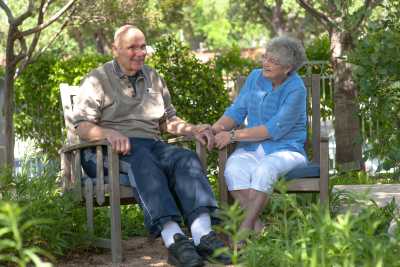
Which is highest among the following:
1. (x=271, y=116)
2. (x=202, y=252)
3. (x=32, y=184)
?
(x=271, y=116)

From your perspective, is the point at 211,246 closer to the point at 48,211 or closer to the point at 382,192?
the point at 48,211

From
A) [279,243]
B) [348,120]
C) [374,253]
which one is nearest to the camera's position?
[374,253]

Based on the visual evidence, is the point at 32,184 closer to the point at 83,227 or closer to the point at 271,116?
the point at 83,227

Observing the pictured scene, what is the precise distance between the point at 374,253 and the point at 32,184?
2.82 m

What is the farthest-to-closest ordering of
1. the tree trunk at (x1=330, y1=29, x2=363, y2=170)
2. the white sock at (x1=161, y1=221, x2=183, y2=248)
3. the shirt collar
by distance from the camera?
the tree trunk at (x1=330, y1=29, x2=363, y2=170)
the shirt collar
the white sock at (x1=161, y1=221, x2=183, y2=248)

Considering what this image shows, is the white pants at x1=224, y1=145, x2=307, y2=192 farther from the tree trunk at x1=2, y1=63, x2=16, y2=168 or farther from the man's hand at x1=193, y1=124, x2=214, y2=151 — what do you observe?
the tree trunk at x1=2, y1=63, x2=16, y2=168

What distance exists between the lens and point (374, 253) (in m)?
3.38

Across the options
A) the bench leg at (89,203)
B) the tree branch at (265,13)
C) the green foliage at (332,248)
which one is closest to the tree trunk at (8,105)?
the bench leg at (89,203)

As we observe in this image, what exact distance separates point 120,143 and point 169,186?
1.24 feet

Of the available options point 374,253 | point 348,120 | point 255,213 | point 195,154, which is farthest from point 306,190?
point 348,120

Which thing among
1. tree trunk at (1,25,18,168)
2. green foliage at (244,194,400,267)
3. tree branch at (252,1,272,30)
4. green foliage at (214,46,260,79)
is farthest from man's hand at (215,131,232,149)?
tree branch at (252,1,272,30)

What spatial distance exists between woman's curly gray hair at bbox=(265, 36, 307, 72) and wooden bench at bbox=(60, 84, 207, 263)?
28.2 inches

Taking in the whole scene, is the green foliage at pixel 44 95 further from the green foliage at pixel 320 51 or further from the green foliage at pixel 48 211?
the green foliage at pixel 48 211

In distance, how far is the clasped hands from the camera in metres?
5.62
